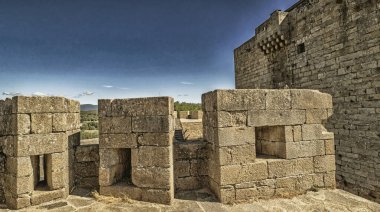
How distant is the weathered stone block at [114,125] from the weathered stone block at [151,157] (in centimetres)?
38

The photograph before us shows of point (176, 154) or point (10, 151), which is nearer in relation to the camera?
point (10, 151)

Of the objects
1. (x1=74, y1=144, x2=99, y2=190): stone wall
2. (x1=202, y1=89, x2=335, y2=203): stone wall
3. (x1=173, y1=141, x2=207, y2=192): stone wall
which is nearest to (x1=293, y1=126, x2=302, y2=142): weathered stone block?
(x1=202, y1=89, x2=335, y2=203): stone wall

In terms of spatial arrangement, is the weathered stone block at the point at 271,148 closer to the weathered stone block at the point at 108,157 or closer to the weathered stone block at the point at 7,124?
the weathered stone block at the point at 108,157

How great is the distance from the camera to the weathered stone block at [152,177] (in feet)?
11.6

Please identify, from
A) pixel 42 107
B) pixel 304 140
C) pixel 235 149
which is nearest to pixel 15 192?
pixel 42 107

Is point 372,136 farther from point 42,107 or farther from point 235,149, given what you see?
point 42,107

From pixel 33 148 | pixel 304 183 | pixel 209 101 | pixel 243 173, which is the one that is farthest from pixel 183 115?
pixel 33 148

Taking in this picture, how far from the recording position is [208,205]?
11.5ft

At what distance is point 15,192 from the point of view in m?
3.32

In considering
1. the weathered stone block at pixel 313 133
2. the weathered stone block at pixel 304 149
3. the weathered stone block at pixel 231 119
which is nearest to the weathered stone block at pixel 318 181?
the weathered stone block at pixel 304 149

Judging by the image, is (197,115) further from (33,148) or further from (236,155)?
(33,148)

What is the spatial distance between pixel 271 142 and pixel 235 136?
1.02 metres

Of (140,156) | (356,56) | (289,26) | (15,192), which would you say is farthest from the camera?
(289,26)

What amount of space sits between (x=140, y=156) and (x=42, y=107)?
1.67 meters
